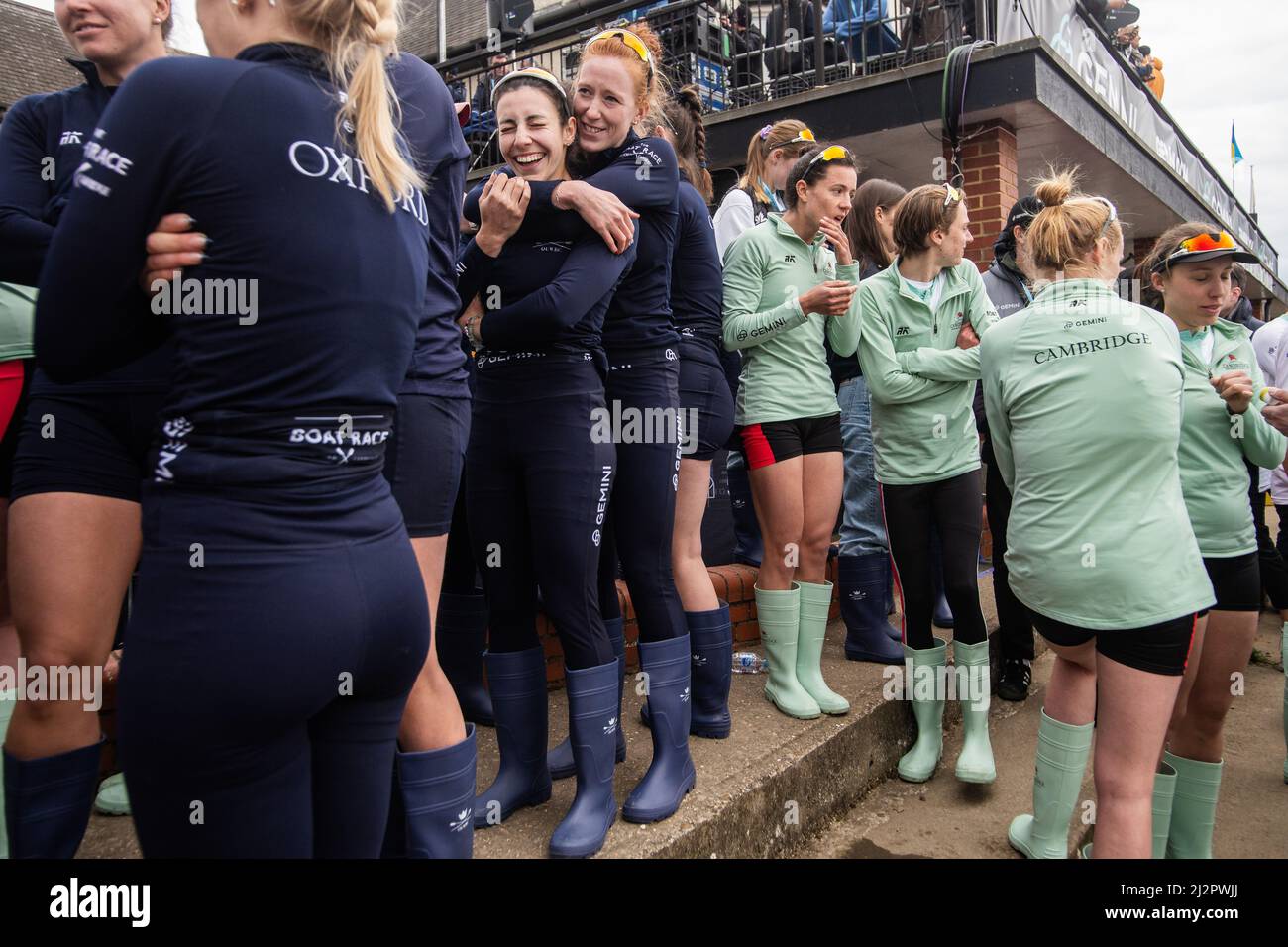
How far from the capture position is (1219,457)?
2.71 meters

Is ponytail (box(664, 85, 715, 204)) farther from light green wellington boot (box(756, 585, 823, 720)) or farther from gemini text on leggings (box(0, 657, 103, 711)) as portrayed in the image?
gemini text on leggings (box(0, 657, 103, 711))

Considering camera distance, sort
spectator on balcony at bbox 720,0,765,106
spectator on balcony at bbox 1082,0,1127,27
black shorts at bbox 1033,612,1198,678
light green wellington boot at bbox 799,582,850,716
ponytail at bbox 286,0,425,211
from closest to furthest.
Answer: ponytail at bbox 286,0,425,211
black shorts at bbox 1033,612,1198,678
light green wellington boot at bbox 799,582,850,716
spectator on balcony at bbox 720,0,765,106
spectator on balcony at bbox 1082,0,1127,27

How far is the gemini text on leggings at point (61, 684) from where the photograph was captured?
1.73 metres

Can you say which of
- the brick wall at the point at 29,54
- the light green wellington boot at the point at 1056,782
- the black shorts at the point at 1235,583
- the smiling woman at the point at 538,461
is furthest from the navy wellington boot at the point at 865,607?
the brick wall at the point at 29,54

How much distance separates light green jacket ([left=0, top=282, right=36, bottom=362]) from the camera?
78.4 inches

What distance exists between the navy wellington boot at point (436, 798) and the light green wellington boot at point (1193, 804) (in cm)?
200

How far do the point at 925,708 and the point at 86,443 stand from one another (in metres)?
2.82

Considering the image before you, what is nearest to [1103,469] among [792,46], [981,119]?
[981,119]

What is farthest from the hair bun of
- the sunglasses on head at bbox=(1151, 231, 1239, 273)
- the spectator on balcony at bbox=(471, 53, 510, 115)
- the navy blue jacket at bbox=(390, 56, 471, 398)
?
the spectator on balcony at bbox=(471, 53, 510, 115)

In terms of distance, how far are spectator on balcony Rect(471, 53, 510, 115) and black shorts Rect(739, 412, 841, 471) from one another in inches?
271
